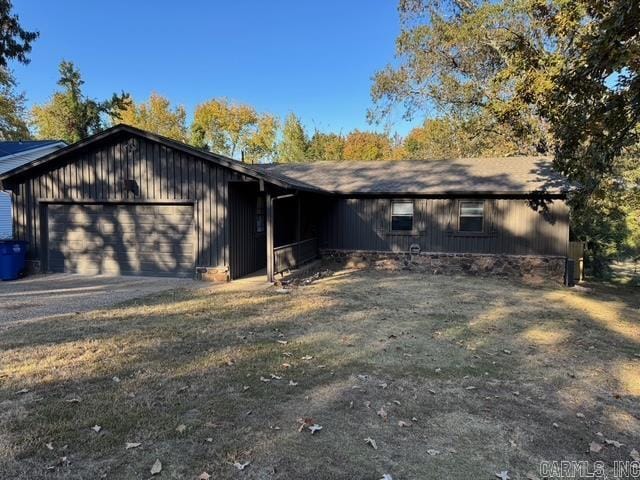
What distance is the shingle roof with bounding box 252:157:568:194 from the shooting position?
13812 mm

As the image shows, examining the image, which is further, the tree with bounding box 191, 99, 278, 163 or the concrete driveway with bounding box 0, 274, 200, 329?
the tree with bounding box 191, 99, 278, 163

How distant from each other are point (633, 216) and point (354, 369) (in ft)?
48.4

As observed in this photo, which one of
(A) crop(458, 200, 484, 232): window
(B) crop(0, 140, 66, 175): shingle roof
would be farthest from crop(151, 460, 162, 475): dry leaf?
Result: (B) crop(0, 140, 66, 175): shingle roof

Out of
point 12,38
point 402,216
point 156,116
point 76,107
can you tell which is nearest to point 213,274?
point 402,216

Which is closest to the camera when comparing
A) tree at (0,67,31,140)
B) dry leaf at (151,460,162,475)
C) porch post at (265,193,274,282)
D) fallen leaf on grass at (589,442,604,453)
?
dry leaf at (151,460,162,475)

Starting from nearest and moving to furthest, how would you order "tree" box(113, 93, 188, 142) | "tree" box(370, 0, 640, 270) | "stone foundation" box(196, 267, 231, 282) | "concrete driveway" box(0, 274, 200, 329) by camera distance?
"tree" box(370, 0, 640, 270)
"concrete driveway" box(0, 274, 200, 329)
"stone foundation" box(196, 267, 231, 282)
"tree" box(113, 93, 188, 142)

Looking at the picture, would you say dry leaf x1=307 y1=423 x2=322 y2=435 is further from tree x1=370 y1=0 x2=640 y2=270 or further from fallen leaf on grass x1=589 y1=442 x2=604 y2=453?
tree x1=370 y1=0 x2=640 y2=270

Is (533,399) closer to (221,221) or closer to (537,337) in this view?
(537,337)

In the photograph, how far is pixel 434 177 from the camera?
15602 millimetres

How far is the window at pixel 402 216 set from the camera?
1478cm

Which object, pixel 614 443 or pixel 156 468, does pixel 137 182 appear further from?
pixel 614 443

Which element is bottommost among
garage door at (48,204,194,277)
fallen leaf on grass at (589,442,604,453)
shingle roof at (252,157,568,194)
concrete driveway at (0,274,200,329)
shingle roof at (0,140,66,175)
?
fallen leaf on grass at (589,442,604,453)

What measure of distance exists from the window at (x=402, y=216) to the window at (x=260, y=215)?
4.32 metres

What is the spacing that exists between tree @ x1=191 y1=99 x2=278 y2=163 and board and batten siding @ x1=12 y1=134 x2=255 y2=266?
106ft
